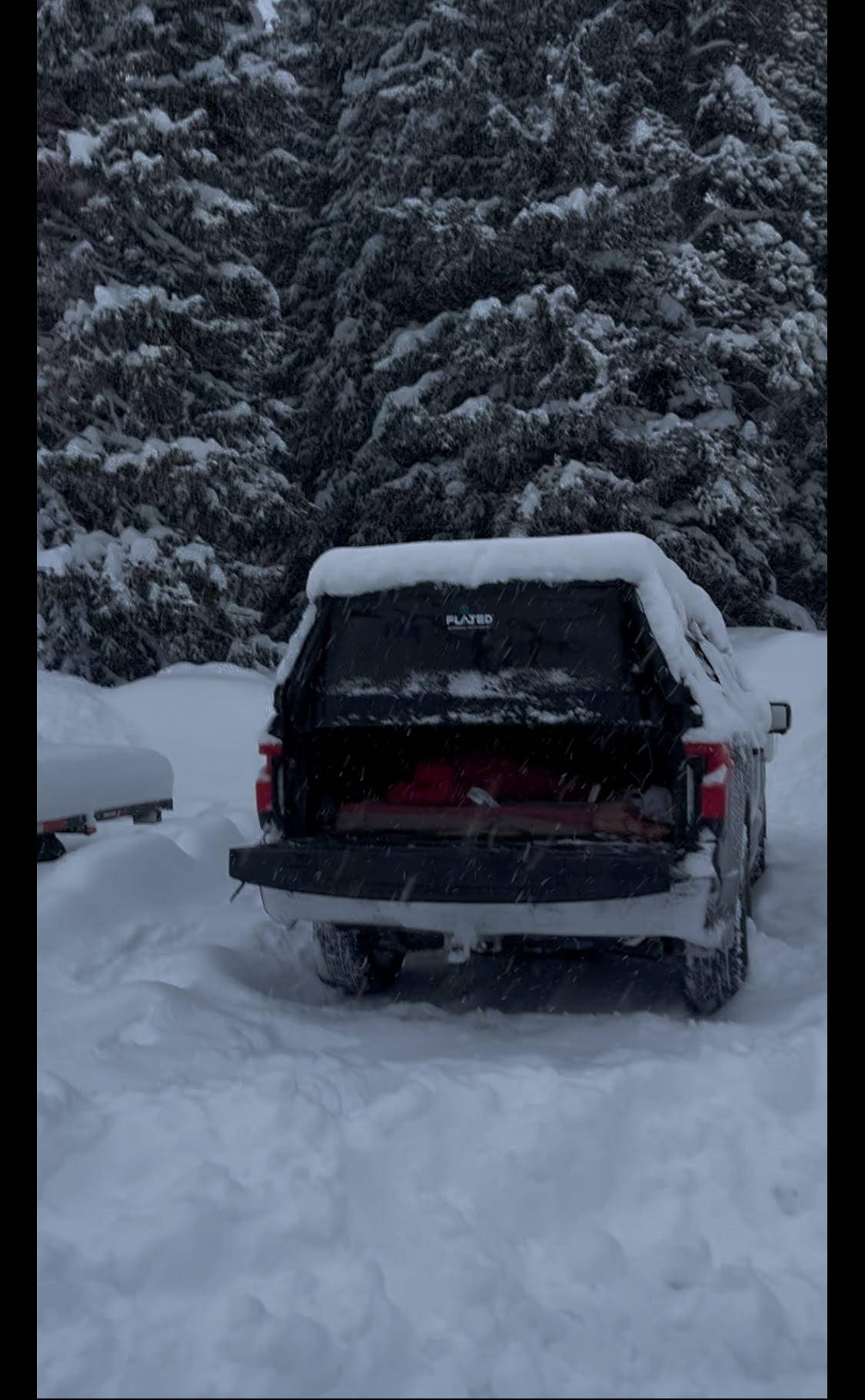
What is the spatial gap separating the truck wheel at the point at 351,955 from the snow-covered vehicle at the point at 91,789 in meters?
1.43

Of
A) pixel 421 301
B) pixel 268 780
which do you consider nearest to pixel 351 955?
pixel 268 780

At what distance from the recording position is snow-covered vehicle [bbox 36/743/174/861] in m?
6.01

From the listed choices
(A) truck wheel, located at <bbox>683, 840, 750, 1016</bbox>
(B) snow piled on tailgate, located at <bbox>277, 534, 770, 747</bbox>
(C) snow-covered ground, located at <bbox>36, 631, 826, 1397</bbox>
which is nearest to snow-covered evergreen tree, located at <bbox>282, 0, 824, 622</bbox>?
(B) snow piled on tailgate, located at <bbox>277, 534, 770, 747</bbox>

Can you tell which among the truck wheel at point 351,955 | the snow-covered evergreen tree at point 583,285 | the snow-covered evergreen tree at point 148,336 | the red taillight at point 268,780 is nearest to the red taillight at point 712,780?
the truck wheel at point 351,955

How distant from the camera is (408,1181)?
3.44 m

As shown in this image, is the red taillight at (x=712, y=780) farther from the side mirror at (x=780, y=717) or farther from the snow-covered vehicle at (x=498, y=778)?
the side mirror at (x=780, y=717)

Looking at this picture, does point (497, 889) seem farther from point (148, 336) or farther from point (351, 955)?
point (148, 336)

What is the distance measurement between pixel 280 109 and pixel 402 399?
5.06m

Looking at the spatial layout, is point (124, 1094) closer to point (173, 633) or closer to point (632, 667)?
point (632, 667)

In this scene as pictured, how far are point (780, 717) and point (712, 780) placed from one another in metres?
3.23

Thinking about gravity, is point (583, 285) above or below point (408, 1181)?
above

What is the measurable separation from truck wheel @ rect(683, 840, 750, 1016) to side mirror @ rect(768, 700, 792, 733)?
2.68 meters

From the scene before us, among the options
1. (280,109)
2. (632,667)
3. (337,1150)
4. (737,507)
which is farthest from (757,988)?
(280,109)

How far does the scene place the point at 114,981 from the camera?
5.16 m
